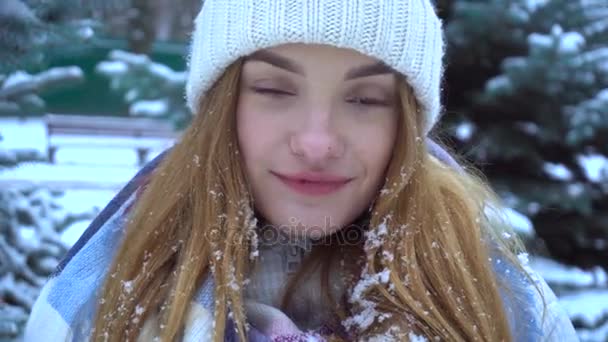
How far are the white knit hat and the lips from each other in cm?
20

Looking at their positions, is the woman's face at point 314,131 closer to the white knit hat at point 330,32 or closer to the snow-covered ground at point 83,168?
the white knit hat at point 330,32

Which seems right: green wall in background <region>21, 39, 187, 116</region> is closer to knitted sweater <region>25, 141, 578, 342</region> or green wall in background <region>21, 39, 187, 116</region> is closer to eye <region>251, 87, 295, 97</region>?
knitted sweater <region>25, 141, 578, 342</region>

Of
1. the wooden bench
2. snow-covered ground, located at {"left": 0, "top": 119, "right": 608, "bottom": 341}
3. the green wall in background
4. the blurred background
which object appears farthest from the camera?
the wooden bench

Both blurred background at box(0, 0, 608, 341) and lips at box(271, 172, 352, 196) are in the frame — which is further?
blurred background at box(0, 0, 608, 341)

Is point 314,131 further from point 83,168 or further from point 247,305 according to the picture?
point 83,168

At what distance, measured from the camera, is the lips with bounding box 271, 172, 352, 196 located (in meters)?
1.19

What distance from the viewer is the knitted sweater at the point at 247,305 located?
1177 millimetres

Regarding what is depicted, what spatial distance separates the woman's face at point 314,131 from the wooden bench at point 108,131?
436 centimetres

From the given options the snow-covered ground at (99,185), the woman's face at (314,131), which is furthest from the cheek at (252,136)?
the snow-covered ground at (99,185)

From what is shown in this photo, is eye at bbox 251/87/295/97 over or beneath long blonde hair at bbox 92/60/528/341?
over

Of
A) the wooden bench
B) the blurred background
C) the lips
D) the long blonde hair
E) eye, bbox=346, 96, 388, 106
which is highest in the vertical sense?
eye, bbox=346, 96, 388, 106

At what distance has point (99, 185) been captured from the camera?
4.63m

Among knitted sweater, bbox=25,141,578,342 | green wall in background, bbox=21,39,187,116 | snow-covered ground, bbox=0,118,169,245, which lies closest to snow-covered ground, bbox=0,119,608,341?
snow-covered ground, bbox=0,118,169,245

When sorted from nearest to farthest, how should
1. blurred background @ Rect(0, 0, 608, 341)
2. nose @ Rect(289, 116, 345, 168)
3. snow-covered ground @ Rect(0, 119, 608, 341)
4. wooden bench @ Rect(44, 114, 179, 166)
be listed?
nose @ Rect(289, 116, 345, 168), blurred background @ Rect(0, 0, 608, 341), snow-covered ground @ Rect(0, 119, 608, 341), wooden bench @ Rect(44, 114, 179, 166)
